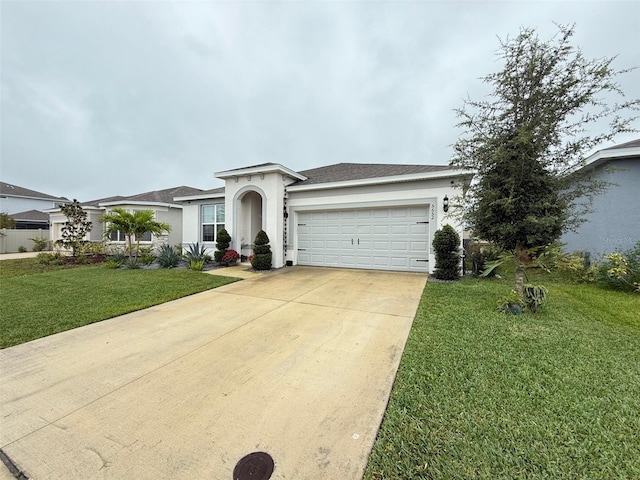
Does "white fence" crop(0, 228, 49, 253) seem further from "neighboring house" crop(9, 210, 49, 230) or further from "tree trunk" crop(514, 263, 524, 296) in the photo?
"tree trunk" crop(514, 263, 524, 296)

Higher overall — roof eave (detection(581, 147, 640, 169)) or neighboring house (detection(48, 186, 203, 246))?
roof eave (detection(581, 147, 640, 169))

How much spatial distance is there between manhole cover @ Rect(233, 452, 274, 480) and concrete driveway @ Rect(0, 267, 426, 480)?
0.14ft

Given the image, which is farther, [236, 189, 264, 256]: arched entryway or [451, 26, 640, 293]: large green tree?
[236, 189, 264, 256]: arched entryway

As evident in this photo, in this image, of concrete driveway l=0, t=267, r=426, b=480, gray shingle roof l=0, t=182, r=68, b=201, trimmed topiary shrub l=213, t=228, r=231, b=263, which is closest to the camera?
concrete driveway l=0, t=267, r=426, b=480

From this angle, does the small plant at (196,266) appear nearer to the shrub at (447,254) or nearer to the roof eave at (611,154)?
the shrub at (447,254)

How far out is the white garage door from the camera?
9081 millimetres

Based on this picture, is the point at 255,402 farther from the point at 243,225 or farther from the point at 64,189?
the point at 64,189

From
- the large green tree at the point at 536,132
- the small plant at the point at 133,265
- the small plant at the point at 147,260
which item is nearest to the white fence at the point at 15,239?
the small plant at the point at 147,260

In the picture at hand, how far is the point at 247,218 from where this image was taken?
11.8m

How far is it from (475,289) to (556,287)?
2528mm

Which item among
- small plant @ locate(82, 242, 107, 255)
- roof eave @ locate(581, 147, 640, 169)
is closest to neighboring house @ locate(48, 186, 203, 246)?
small plant @ locate(82, 242, 107, 255)

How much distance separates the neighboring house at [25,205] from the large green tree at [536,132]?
35.1 meters

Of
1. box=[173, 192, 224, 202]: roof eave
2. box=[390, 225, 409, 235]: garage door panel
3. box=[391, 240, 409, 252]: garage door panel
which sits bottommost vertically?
box=[391, 240, 409, 252]: garage door panel

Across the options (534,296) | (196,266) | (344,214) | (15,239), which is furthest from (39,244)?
(534,296)
